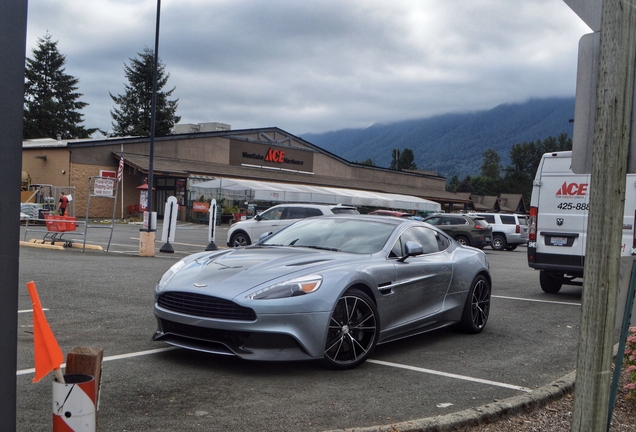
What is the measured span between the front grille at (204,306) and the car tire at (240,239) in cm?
1559

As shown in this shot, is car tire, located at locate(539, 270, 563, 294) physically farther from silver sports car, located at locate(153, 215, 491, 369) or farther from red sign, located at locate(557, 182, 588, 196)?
silver sports car, located at locate(153, 215, 491, 369)

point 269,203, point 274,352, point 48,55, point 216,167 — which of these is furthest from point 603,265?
point 48,55

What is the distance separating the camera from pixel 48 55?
257 feet

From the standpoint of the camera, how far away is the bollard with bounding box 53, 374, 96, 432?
9.68ft

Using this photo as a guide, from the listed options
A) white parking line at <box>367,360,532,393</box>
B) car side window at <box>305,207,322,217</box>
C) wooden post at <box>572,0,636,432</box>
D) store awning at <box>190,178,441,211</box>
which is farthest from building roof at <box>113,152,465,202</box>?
wooden post at <box>572,0,636,432</box>

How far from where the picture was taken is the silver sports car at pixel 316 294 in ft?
18.3

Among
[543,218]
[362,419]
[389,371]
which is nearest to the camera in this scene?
[362,419]

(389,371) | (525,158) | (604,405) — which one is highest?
(525,158)

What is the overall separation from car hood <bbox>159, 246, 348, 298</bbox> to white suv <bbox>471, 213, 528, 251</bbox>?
26.0m

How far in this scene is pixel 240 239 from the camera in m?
21.8

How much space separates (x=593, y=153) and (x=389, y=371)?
3222 mm

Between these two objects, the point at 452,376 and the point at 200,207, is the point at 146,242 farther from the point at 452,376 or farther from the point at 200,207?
the point at 200,207

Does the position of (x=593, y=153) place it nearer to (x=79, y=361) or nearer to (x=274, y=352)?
(x=79, y=361)

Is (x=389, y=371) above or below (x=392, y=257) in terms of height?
below
